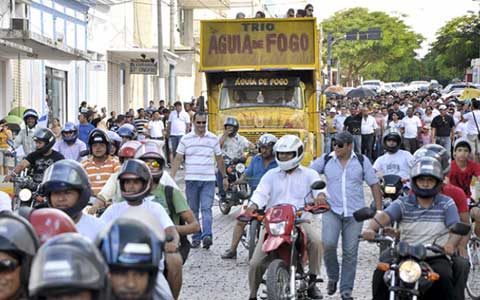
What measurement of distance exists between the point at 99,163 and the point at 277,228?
283 centimetres

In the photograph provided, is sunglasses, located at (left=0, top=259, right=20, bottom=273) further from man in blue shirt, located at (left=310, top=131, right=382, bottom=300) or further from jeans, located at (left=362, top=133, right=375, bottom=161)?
jeans, located at (left=362, top=133, right=375, bottom=161)

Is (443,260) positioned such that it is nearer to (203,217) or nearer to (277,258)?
(277,258)

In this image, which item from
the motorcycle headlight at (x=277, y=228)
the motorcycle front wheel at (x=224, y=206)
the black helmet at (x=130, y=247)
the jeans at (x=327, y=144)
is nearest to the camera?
the black helmet at (x=130, y=247)

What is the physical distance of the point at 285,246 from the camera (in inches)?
350

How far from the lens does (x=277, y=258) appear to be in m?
8.88

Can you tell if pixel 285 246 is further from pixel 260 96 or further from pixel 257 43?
pixel 257 43

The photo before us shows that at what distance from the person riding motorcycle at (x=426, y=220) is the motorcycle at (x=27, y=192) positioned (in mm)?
3887

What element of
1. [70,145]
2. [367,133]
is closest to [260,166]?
[70,145]

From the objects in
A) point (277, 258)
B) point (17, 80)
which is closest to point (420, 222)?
point (277, 258)

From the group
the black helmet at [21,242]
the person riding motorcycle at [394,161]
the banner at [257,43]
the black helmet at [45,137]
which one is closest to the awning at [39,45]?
the banner at [257,43]

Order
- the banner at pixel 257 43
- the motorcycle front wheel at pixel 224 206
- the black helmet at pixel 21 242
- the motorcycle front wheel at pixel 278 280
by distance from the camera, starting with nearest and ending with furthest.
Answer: the black helmet at pixel 21 242
the motorcycle front wheel at pixel 278 280
the motorcycle front wheel at pixel 224 206
the banner at pixel 257 43

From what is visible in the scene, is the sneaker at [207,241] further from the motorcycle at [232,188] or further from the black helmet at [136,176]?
the black helmet at [136,176]

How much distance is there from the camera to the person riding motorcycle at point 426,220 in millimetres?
7168

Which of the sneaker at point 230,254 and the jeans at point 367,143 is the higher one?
the jeans at point 367,143
